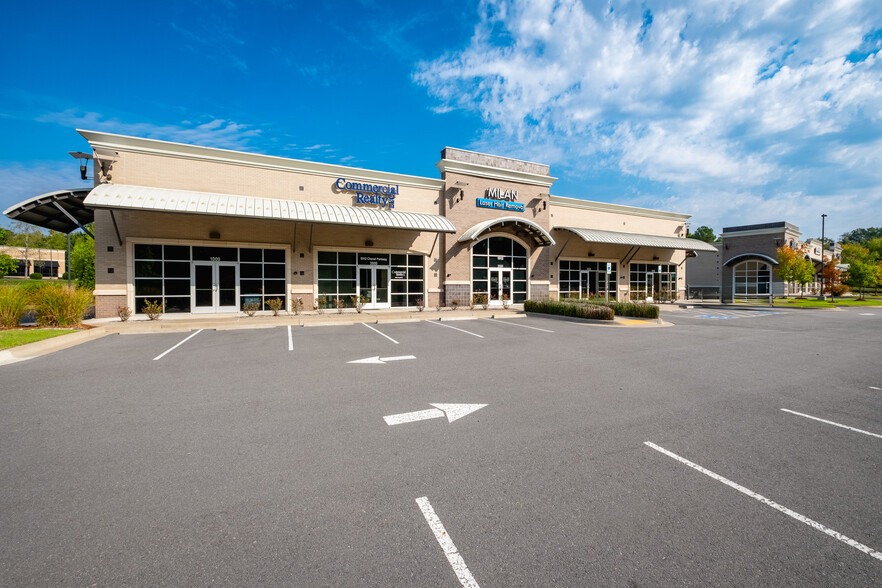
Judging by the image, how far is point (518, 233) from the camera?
24875 millimetres

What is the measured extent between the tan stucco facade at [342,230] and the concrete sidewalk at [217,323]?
1.94 m

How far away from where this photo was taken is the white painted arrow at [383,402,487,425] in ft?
17.2

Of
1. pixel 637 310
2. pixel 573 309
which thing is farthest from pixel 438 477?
pixel 637 310

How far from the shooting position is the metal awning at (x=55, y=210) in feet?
49.9

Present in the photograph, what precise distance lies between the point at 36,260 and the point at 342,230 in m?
84.5

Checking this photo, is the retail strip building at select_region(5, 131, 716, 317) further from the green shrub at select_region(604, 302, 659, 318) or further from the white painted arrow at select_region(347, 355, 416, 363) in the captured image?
the white painted arrow at select_region(347, 355, 416, 363)

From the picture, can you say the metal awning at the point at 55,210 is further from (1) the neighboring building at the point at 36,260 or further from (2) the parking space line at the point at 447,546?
(1) the neighboring building at the point at 36,260

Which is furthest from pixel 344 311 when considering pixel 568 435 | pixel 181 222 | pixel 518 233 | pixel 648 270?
pixel 648 270

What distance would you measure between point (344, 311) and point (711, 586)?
18677mm

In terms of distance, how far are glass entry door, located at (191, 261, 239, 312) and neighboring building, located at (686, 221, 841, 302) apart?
129 ft

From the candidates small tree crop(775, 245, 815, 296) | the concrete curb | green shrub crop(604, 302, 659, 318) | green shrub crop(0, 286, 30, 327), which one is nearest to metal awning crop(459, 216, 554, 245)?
green shrub crop(604, 302, 659, 318)

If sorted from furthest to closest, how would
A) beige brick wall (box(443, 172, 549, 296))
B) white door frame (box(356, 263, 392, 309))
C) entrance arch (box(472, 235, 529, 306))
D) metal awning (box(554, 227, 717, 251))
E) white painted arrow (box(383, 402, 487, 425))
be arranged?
metal awning (box(554, 227, 717, 251))
entrance arch (box(472, 235, 529, 306))
beige brick wall (box(443, 172, 549, 296))
white door frame (box(356, 263, 392, 309))
white painted arrow (box(383, 402, 487, 425))

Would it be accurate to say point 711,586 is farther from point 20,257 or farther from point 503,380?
point 20,257

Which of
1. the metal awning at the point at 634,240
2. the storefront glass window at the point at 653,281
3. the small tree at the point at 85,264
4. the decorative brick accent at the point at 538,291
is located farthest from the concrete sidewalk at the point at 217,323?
the storefront glass window at the point at 653,281
